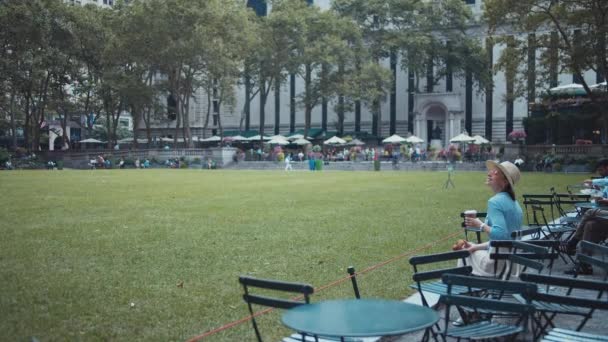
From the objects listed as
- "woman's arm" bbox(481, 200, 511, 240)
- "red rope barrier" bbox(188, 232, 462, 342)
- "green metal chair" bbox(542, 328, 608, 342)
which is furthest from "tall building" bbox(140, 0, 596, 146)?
"green metal chair" bbox(542, 328, 608, 342)

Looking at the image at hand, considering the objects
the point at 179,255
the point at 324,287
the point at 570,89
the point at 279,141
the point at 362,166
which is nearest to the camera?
the point at 324,287

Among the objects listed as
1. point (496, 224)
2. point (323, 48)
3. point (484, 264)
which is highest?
point (323, 48)

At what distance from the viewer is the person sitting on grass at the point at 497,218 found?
671 centimetres

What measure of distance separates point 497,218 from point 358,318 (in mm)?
3564

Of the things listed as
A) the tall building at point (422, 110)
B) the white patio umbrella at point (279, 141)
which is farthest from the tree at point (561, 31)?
the white patio umbrella at point (279, 141)

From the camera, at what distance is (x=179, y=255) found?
10.2 metres

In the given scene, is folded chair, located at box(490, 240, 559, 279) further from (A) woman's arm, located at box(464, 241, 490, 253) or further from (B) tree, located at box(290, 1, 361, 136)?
(B) tree, located at box(290, 1, 361, 136)

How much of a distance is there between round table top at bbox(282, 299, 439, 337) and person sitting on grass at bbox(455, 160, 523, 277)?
2727mm

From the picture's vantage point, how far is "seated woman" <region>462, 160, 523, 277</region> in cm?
672

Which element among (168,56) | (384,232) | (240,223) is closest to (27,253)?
(240,223)

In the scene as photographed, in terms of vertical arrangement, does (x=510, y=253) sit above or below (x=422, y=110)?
below

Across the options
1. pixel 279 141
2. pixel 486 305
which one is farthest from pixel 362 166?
pixel 486 305

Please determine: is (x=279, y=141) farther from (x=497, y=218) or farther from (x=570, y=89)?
(x=497, y=218)

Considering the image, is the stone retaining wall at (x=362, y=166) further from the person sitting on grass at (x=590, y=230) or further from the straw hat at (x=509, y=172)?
the straw hat at (x=509, y=172)
